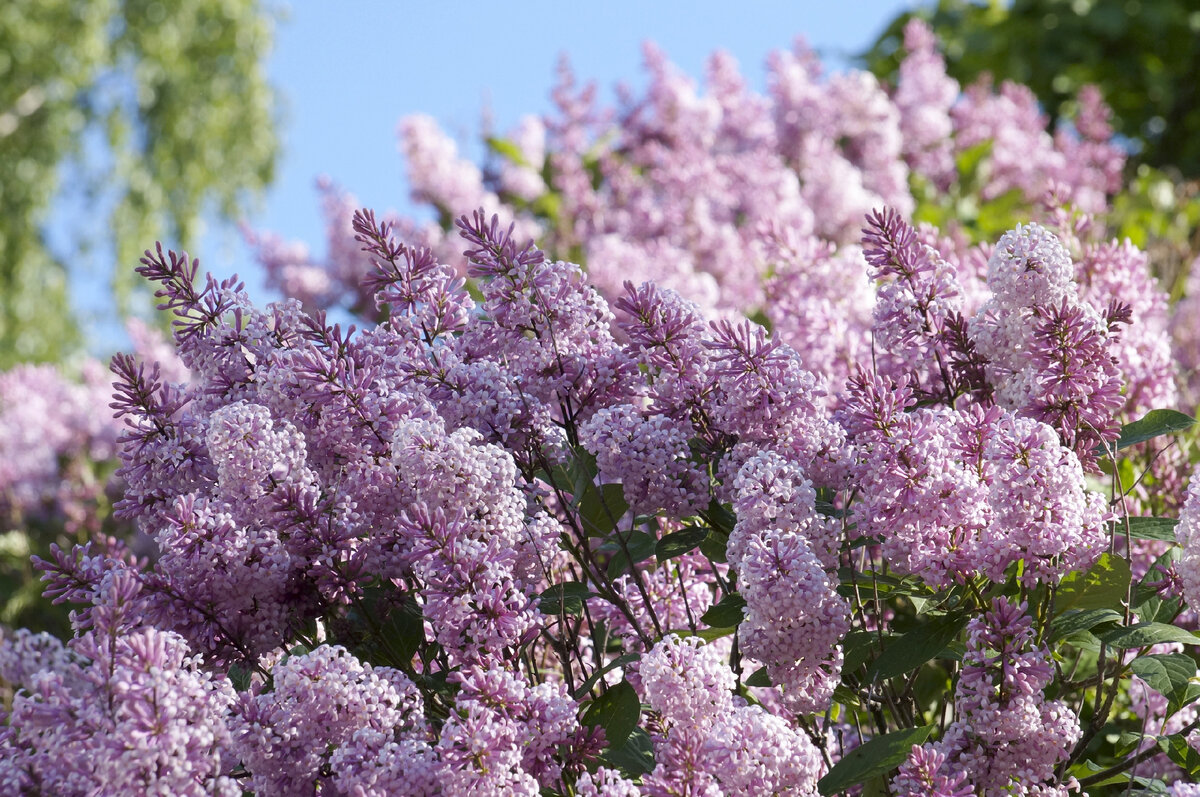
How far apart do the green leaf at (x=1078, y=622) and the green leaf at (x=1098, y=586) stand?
0.10 ft

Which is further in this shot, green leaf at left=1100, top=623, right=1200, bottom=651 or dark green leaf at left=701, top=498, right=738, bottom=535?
dark green leaf at left=701, top=498, right=738, bottom=535

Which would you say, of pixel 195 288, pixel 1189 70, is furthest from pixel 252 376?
pixel 1189 70

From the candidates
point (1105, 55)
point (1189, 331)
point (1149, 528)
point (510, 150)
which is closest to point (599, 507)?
point (1149, 528)

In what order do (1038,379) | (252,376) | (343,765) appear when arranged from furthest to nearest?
(252,376) → (1038,379) → (343,765)

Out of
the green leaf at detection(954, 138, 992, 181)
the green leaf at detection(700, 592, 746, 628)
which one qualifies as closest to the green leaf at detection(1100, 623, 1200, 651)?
the green leaf at detection(700, 592, 746, 628)

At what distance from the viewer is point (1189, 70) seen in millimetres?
13125

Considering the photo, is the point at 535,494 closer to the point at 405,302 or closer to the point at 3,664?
the point at 405,302

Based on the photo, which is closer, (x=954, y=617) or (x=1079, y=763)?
(x=954, y=617)

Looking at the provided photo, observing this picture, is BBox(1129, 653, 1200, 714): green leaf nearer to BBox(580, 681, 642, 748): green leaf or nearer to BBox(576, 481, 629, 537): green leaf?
BBox(580, 681, 642, 748): green leaf

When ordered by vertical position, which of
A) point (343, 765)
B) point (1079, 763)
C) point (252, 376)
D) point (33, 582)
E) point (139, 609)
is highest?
point (33, 582)

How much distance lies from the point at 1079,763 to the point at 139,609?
5.94ft

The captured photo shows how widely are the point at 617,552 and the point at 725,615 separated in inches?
15.6

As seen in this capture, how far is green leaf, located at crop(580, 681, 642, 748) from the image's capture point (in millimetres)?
2182

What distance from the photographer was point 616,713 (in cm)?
222
